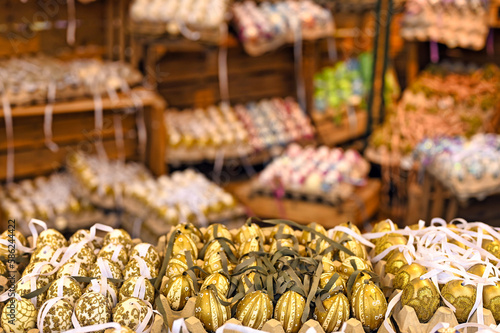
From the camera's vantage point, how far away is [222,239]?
1383 millimetres

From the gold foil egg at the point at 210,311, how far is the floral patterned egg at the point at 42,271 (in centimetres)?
36

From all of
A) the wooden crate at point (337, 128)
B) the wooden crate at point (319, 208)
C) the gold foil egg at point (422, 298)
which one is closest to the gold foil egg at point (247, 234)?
the gold foil egg at point (422, 298)

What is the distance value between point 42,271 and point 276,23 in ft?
8.95

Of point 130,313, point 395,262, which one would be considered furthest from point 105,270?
point 395,262

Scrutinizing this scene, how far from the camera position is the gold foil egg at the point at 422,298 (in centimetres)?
119

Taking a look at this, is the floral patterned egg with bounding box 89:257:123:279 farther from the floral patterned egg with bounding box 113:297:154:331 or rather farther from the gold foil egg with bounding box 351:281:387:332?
the gold foil egg with bounding box 351:281:387:332

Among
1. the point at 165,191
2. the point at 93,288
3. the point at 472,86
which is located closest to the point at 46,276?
Result: the point at 93,288

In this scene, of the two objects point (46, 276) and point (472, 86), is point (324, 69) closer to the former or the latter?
point (472, 86)

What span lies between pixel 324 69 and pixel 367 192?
2000 millimetres

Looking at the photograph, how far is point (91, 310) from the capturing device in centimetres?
112

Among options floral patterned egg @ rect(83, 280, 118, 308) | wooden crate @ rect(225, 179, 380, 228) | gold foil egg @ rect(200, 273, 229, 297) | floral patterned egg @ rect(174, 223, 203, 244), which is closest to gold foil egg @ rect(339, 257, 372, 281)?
gold foil egg @ rect(200, 273, 229, 297)

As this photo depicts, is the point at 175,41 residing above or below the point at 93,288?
above

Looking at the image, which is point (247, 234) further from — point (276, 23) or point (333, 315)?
point (276, 23)

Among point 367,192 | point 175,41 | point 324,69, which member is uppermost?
point 175,41
